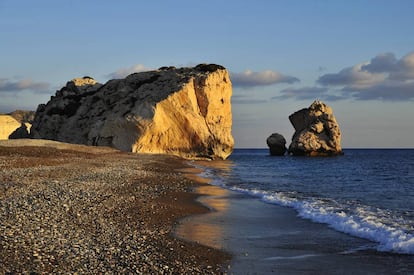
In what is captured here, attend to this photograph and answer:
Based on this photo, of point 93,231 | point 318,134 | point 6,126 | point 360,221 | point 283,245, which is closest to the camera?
point 93,231

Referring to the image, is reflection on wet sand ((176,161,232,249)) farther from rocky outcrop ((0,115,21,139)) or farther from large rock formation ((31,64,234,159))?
rocky outcrop ((0,115,21,139))

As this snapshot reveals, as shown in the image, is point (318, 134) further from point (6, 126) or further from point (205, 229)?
point (205, 229)

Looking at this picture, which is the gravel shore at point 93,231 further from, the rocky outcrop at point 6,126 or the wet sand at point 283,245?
the rocky outcrop at point 6,126

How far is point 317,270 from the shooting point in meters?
7.64

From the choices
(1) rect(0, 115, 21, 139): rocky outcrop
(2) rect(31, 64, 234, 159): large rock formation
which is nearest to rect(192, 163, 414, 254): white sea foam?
(2) rect(31, 64, 234, 159): large rock formation

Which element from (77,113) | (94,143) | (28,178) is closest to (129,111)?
(94,143)

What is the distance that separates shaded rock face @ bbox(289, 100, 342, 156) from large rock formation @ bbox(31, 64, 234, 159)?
2622cm

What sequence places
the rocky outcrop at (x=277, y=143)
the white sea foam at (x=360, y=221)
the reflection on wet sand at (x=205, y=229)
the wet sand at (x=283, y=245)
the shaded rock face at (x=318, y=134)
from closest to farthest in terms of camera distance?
the wet sand at (x=283, y=245) < the white sea foam at (x=360, y=221) < the reflection on wet sand at (x=205, y=229) < the shaded rock face at (x=318, y=134) < the rocky outcrop at (x=277, y=143)

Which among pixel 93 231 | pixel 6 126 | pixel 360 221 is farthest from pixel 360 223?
pixel 6 126

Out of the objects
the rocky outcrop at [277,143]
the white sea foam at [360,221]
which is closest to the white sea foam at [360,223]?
the white sea foam at [360,221]

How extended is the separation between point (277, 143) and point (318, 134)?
1459 centimetres

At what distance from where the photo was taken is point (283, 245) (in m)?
9.63

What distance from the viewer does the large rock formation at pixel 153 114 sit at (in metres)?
57.6

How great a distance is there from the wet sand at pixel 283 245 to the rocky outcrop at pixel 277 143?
89.6 meters
